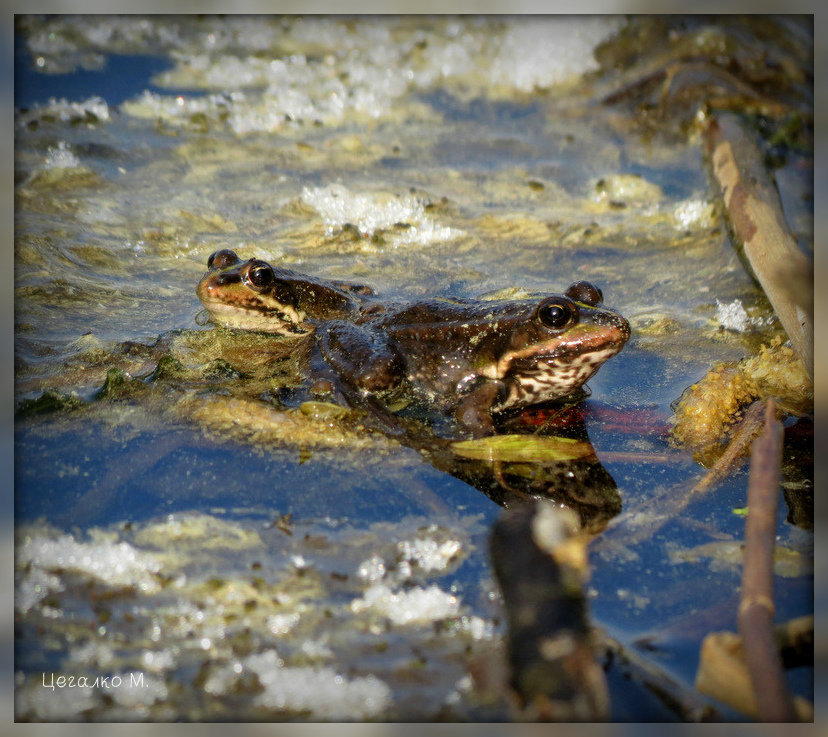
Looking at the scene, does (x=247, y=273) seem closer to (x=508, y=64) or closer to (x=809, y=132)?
(x=508, y=64)

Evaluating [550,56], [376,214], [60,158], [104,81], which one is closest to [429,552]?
[376,214]

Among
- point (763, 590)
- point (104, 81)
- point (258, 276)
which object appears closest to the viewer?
point (763, 590)

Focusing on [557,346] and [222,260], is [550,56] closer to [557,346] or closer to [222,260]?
[222,260]

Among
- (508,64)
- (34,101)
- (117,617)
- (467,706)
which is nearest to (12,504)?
(117,617)

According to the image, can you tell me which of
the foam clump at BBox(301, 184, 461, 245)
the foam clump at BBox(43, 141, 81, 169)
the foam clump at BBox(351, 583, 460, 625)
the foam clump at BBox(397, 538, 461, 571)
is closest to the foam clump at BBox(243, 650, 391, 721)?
the foam clump at BBox(351, 583, 460, 625)

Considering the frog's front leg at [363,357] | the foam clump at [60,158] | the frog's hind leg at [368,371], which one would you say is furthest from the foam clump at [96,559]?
the foam clump at [60,158]
